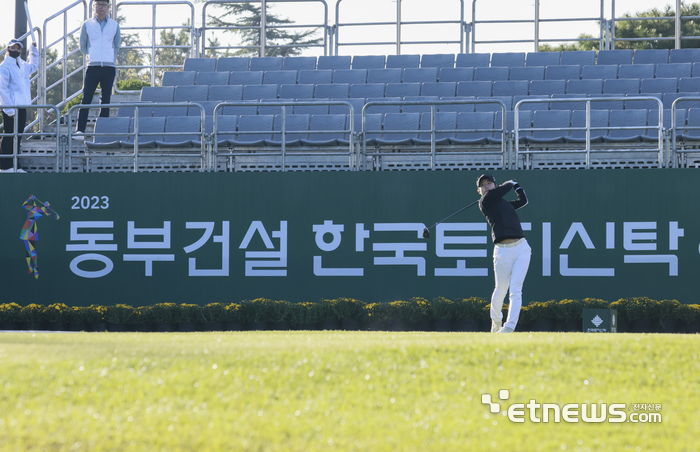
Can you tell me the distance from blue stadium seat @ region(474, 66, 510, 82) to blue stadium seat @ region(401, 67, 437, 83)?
0.90 metres

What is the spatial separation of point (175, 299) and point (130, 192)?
1897mm

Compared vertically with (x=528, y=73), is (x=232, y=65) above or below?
above

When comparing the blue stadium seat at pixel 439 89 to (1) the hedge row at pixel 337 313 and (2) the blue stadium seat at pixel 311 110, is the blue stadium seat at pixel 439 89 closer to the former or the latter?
(2) the blue stadium seat at pixel 311 110

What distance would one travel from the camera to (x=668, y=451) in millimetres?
4230

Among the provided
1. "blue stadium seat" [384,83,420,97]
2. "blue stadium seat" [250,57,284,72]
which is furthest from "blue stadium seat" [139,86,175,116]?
"blue stadium seat" [384,83,420,97]

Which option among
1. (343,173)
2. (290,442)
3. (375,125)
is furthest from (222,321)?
(290,442)

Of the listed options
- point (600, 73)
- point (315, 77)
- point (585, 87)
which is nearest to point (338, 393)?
point (585, 87)

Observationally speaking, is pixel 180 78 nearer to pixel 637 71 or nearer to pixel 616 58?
pixel 616 58

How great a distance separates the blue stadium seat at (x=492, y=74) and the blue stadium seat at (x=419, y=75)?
0.90m

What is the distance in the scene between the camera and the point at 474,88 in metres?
15.8

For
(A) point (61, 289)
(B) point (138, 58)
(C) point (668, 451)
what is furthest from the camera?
(B) point (138, 58)

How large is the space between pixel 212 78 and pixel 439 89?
513 cm

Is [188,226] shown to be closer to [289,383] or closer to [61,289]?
[61,289]

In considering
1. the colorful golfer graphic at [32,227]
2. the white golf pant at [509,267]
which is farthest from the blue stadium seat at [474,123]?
the colorful golfer graphic at [32,227]
